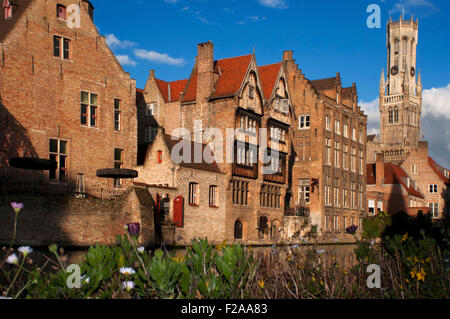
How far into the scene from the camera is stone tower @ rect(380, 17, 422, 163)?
16712cm

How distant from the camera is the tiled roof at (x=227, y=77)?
40.5 m

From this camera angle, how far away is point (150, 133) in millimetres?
45031

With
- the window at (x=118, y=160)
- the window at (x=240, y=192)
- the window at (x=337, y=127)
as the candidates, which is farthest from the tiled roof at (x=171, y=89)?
the window at (x=337, y=127)

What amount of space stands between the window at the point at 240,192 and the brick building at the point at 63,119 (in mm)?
8772

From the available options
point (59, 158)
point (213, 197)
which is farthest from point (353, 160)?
point (59, 158)

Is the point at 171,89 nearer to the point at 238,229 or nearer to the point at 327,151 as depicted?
the point at 238,229

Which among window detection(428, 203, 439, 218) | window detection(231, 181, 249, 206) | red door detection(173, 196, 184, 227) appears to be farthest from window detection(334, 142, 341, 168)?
red door detection(173, 196, 184, 227)

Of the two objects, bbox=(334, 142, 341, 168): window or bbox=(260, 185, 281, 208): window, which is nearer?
bbox=(260, 185, 281, 208): window

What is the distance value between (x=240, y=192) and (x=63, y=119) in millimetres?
15289

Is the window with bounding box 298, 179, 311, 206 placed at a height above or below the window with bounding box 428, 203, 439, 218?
above

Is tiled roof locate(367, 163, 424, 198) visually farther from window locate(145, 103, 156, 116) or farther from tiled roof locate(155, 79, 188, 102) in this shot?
window locate(145, 103, 156, 116)

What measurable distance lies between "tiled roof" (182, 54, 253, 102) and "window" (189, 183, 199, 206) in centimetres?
820

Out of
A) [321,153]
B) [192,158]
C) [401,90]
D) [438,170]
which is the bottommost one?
[192,158]
